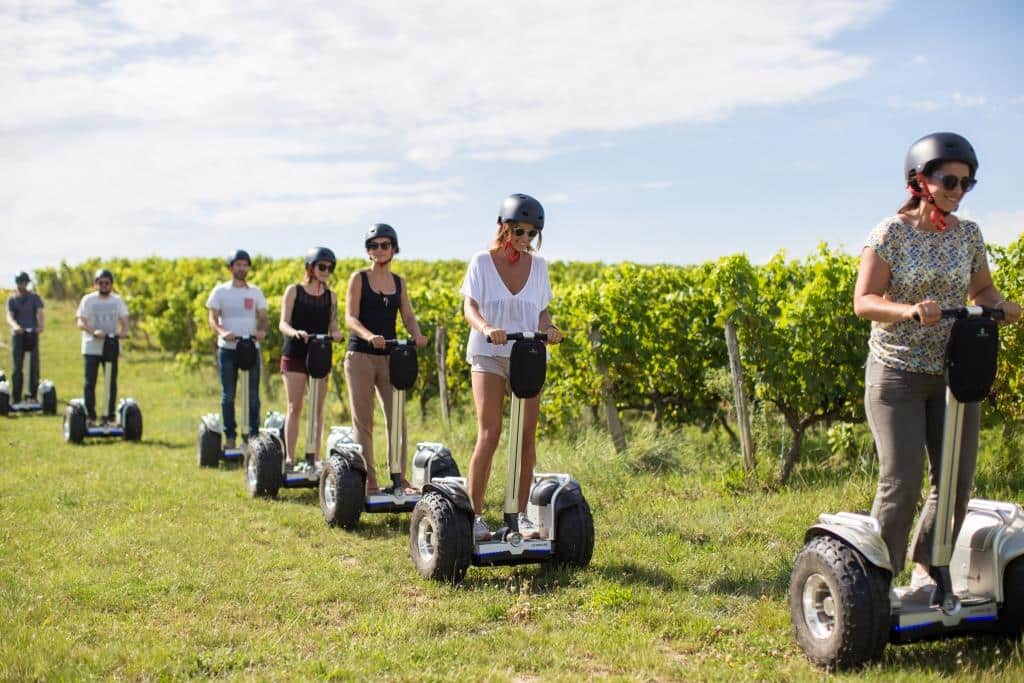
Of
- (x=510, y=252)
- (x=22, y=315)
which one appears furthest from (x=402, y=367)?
(x=22, y=315)

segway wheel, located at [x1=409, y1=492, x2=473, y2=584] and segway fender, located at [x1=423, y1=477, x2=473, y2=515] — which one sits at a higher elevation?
segway fender, located at [x1=423, y1=477, x2=473, y2=515]

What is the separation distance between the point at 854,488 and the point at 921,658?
2934 mm

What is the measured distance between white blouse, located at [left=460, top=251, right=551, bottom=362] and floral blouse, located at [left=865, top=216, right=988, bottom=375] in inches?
76.3

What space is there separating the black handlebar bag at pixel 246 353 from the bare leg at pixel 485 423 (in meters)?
4.32

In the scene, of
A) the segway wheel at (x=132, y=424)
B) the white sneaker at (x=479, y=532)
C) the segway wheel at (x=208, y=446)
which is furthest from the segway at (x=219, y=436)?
the white sneaker at (x=479, y=532)

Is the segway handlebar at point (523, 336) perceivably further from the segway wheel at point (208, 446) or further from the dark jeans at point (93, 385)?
the dark jeans at point (93, 385)

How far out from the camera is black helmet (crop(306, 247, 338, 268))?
8.09m

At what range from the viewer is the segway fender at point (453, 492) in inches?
211

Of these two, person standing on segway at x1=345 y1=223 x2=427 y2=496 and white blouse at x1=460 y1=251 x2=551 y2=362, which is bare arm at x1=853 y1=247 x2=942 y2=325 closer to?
white blouse at x1=460 y1=251 x2=551 y2=362

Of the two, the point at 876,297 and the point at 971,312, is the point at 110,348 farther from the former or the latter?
the point at 971,312

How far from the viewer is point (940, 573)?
4.09 meters

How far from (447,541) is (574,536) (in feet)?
2.31

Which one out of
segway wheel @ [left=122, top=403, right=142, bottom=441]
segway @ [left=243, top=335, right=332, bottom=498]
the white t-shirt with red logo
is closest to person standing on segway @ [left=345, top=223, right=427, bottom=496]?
segway @ [left=243, top=335, right=332, bottom=498]

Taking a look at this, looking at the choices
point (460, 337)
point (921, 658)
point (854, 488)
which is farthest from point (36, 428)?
point (921, 658)
